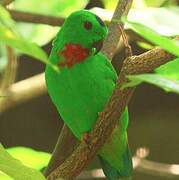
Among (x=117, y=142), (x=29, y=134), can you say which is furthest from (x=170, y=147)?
(x=117, y=142)

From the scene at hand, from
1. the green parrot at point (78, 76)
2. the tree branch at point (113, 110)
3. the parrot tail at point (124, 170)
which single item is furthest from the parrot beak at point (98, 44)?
the parrot tail at point (124, 170)

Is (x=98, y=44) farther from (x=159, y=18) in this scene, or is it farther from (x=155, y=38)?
(x=155, y=38)

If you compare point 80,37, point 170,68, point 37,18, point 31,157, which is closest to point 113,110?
point 170,68

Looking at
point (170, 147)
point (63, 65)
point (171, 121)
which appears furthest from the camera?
point (171, 121)

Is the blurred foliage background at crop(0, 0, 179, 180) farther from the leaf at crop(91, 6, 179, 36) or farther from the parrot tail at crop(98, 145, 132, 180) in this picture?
the leaf at crop(91, 6, 179, 36)

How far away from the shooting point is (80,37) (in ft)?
2.61

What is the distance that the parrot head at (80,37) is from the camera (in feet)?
2.47

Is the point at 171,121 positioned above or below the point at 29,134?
above

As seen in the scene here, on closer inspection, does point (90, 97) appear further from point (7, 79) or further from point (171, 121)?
point (171, 121)

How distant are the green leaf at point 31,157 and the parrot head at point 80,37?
250 millimetres

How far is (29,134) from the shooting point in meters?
2.90

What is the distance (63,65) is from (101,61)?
0.10 meters

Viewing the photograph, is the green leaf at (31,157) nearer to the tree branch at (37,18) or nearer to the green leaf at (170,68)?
the tree branch at (37,18)

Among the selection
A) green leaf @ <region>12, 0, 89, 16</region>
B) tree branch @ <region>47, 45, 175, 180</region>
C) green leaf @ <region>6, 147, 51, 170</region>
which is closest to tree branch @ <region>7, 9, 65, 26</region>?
green leaf @ <region>12, 0, 89, 16</region>
